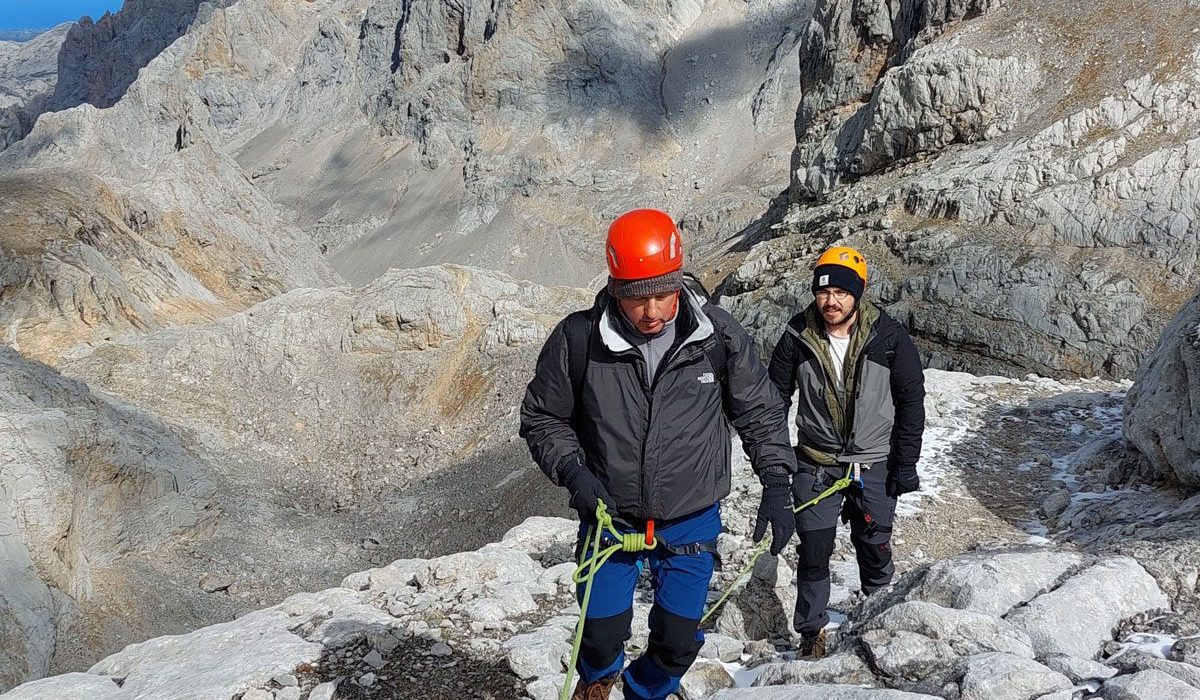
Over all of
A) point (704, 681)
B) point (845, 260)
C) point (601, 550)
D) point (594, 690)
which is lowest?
point (704, 681)

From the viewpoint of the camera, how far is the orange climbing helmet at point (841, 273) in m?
5.27

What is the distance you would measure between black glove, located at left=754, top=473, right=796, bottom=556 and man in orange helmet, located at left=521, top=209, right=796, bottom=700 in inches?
1.6

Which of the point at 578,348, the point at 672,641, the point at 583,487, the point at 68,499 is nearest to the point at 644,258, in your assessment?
the point at 578,348

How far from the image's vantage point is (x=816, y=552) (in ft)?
18.1

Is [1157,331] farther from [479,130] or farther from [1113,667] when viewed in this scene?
[479,130]

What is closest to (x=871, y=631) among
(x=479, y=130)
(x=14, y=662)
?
(x=14, y=662)

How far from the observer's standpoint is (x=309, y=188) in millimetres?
79688

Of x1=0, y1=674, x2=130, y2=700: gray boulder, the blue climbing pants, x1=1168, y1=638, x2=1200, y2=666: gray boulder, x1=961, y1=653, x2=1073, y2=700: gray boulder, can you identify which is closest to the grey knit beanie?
the blue climbing pants

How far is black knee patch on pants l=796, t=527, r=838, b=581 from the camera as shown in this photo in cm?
549

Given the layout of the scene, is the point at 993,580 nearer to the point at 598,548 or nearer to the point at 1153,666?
the point at 1153,666

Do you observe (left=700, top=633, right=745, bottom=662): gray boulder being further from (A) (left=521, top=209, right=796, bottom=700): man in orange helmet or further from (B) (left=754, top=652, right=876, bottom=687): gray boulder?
(A) (left=521, top=209, right=796, bottom=700): man in orange helmet

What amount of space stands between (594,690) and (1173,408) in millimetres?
7290

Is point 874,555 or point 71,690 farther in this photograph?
point 71,690

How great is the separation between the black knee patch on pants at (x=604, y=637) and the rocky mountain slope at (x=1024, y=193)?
63.4ft
